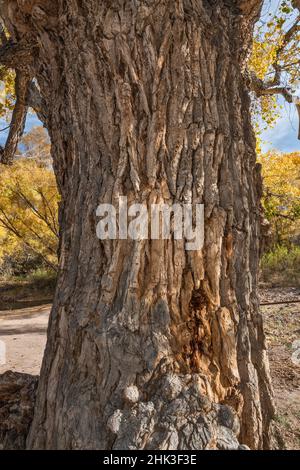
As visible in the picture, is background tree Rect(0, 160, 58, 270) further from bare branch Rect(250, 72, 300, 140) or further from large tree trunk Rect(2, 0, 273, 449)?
large tree trunk Rect(2, 0, 273, 449)

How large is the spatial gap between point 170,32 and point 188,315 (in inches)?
53.6

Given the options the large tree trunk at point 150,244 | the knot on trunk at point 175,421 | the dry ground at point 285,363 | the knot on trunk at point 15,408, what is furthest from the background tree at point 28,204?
the knot on trunk at point 175,421

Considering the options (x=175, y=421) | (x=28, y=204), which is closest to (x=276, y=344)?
(x=175, y=421)

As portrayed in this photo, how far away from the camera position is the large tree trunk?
1.37 m

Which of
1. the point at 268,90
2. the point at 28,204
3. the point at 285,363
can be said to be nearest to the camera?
the point at 285,363

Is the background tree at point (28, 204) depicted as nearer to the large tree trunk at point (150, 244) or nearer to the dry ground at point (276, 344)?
the dry ground at point (276, 344)

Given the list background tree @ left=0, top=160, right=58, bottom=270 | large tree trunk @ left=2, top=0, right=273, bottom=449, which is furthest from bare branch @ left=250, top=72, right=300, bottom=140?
background tree @ left=0, top=160, right=58, bottom=270

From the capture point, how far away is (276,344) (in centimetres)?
346

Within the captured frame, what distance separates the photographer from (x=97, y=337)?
143 cm

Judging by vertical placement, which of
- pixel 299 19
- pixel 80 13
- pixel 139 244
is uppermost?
pixel 299 19

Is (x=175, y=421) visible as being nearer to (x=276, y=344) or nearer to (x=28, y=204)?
(x=276, y=344)

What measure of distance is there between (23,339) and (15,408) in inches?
146

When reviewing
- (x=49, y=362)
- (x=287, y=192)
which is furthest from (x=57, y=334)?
(x=287, y=192)
